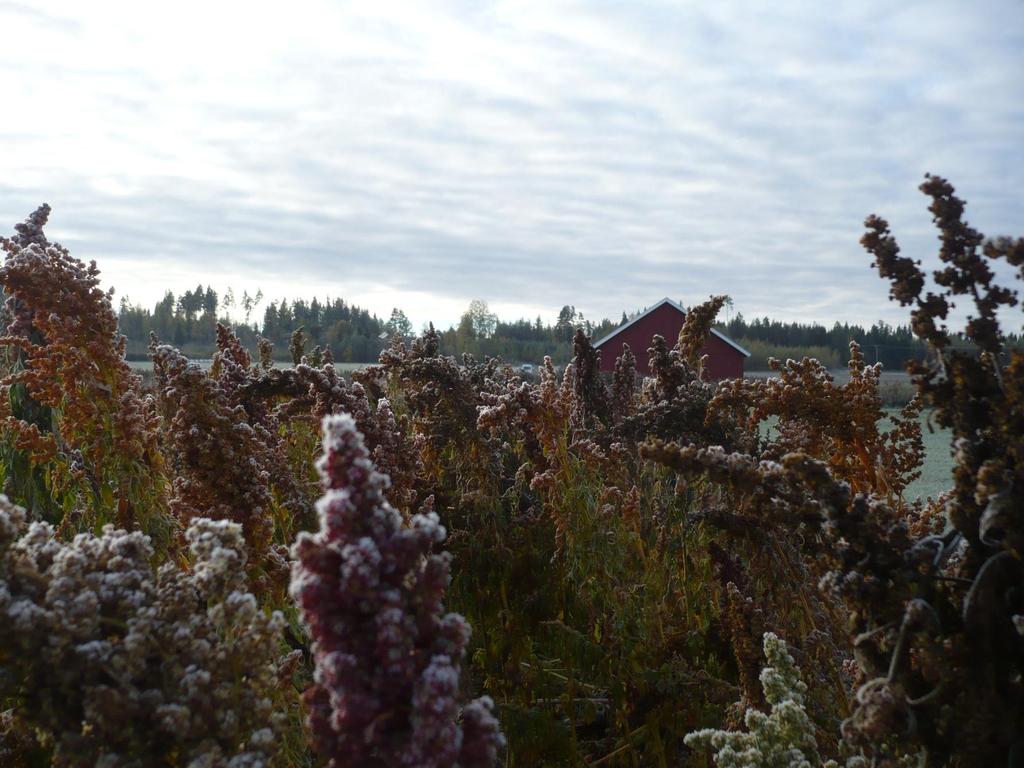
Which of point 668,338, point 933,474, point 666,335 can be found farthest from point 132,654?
point 668,338

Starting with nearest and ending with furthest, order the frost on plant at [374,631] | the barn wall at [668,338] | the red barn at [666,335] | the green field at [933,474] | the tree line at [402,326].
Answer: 1. the frost on plant at [374,631]
2. the green field at [933,474]
3. the red barn at [666,335]
4. the barn wall at [668,338]
5. the tree line at [402,326]

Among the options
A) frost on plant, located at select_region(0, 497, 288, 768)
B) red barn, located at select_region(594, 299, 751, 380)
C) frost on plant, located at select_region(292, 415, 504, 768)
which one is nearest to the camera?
frost on plant, located at select_region(292, 415, 504, 768)

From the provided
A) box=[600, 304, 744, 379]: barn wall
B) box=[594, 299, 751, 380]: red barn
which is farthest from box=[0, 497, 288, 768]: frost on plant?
box=[600, 304, 744, 379]: barn wall

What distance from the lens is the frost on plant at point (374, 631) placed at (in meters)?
1.41

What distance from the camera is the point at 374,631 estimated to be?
144 cm

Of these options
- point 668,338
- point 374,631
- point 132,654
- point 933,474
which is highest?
point 668,338

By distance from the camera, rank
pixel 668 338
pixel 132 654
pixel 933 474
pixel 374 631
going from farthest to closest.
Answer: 1. pixel 668 338
2. pixel 933 474
3. pixel 132 654
4. pixel 374 631

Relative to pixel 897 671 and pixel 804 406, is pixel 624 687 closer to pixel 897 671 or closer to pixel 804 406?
pixel 804 406

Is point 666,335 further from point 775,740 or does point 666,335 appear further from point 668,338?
point 775,740

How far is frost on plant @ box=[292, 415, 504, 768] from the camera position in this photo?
1.41 meters

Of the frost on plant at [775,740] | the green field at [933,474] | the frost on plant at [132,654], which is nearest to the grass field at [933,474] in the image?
the green field at [933,474]

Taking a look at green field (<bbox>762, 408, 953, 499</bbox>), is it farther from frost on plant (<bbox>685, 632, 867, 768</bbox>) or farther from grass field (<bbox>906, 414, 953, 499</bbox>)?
frost on plant (<bbox>685, 632, 867, 768</bbox>)

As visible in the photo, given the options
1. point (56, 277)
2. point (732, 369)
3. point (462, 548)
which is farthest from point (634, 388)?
point (732, 369)

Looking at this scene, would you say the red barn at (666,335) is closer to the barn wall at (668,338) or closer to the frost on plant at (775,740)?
the barn wall at (668,338)
